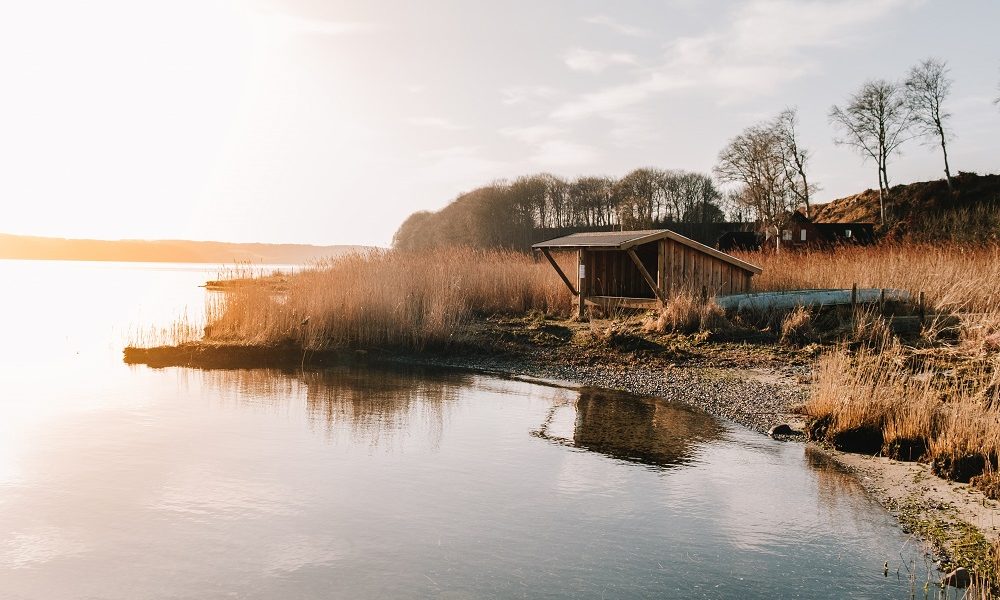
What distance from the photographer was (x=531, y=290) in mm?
21969

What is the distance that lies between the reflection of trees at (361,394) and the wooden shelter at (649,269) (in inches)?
224

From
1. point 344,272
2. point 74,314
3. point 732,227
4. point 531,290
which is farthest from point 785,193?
point 74,314

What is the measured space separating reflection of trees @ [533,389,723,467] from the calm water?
4cm

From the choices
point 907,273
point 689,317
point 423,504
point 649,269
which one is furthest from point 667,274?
point 423,504

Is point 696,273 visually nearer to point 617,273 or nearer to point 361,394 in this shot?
point 617,273

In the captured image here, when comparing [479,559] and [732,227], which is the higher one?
[732,227]

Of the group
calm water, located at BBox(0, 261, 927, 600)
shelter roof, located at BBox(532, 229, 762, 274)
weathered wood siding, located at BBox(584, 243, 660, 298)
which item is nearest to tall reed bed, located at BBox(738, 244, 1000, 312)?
shelter roof, located at BBox(532, 229, 762, 274)

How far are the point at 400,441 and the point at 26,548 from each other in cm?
416

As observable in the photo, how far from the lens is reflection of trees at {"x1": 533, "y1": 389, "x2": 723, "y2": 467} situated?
841 cm

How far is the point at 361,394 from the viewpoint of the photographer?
1214 cm

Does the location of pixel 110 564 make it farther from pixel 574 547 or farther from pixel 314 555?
pixel 574 547

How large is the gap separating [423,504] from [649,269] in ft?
46.5

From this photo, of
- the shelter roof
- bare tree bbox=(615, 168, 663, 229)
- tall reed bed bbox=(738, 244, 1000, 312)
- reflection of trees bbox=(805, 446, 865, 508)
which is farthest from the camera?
bare tree bbox=(615, 168, 663, 229)

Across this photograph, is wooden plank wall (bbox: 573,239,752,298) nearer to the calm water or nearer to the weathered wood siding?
the weathered wood siding
